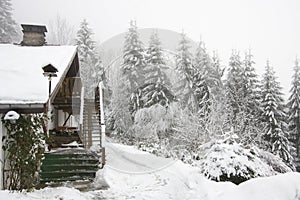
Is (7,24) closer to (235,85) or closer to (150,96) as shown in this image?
(150,96)

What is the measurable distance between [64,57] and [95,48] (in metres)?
15.5

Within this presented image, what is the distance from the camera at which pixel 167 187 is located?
7.23m

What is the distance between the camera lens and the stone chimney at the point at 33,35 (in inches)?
512

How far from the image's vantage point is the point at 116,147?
14625 mm

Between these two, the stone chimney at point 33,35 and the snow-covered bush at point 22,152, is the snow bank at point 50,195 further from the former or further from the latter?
the stone chimney at point 33,35

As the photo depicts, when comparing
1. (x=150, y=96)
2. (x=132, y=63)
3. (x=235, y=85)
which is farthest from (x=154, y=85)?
(x=235, y=85)

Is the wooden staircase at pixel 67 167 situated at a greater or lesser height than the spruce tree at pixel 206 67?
lesser

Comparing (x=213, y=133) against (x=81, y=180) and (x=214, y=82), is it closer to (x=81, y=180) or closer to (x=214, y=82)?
(x=81, y=180)

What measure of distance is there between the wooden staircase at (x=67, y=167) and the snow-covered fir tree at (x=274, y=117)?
604 inches

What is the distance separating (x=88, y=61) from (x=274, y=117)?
1577 cm

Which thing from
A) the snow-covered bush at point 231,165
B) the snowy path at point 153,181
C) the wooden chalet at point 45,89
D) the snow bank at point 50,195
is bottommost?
the snowy path at point 153,181

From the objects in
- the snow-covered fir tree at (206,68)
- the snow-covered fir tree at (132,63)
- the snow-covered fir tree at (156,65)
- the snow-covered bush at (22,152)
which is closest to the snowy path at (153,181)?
the snow-covered bush at (22,152)

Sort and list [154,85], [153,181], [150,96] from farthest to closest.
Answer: [154,85] → [150,96] → [153,181]

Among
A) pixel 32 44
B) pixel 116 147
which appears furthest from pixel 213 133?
pixel 32 44
